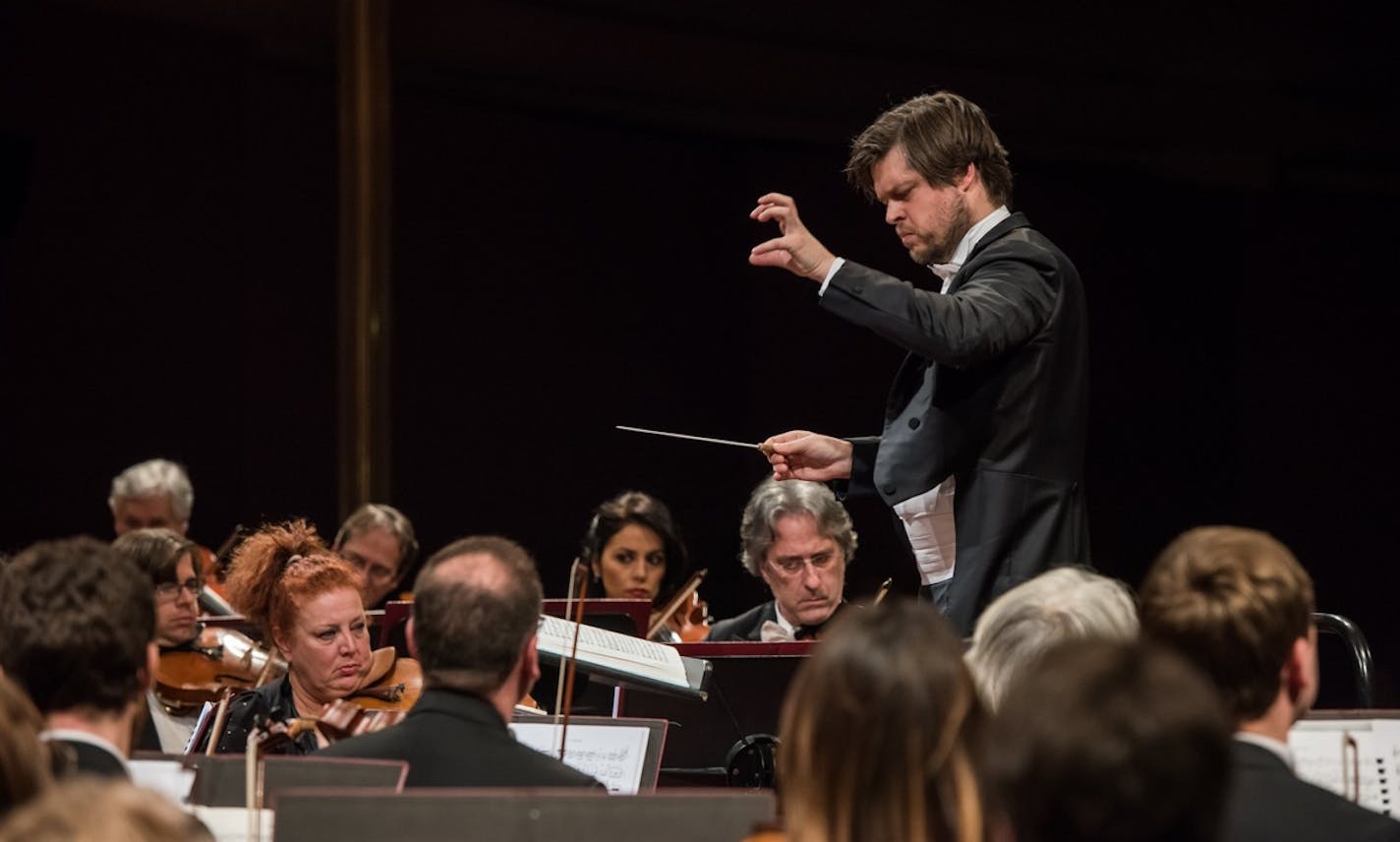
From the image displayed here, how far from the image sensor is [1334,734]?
2.37 meters

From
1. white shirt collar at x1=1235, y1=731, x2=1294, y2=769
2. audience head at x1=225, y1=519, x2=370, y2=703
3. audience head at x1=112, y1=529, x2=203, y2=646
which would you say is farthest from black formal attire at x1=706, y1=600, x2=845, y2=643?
white shirt collar at x1=1235, y1=731, x2=1294, y2=769

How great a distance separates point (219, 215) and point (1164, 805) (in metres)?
6.19

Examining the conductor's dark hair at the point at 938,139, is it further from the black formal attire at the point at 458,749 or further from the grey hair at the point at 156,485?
the grey hair at the point at 156,485

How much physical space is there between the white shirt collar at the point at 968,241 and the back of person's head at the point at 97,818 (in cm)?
229

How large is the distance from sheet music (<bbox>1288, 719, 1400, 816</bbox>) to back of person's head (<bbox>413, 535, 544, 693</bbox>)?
1.00m

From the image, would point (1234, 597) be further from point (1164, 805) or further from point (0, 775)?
point (0, 775)

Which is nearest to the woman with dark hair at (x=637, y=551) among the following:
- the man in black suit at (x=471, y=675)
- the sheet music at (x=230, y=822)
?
the man in black suit at (x=471, y=675)

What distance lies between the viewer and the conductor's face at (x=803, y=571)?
16.4 ft

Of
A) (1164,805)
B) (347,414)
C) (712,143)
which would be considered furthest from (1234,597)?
(712,143)

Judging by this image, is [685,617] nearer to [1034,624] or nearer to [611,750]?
[611,750]

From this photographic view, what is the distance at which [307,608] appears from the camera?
3953 millimetres

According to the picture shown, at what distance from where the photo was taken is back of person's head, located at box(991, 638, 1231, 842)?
1.12 meters

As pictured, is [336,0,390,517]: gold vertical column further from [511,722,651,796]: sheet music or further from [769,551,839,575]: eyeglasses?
[511,722,651,796]: sheet music

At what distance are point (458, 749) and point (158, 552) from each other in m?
2.52
